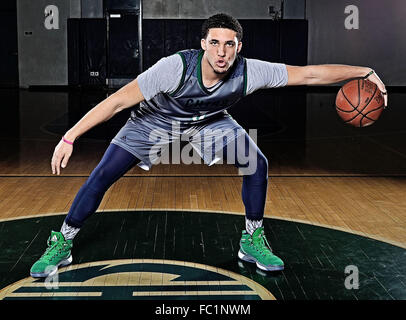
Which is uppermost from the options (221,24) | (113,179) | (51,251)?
(221,24)

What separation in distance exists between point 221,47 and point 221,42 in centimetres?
3

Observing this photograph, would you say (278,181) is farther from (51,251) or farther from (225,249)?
(51,251)

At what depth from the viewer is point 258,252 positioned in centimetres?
400

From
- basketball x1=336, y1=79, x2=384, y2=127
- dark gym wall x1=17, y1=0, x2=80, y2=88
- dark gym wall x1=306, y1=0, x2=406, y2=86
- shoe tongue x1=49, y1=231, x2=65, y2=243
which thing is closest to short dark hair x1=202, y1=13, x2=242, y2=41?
basketball x1=336, y1=79, x2=384, y2=127

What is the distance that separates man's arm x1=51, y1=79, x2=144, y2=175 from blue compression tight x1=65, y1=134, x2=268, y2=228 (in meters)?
0.40

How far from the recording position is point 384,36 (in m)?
19.7

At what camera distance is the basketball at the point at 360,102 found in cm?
414

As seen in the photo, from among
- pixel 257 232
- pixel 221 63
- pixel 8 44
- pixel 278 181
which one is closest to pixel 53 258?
pixel 257 232

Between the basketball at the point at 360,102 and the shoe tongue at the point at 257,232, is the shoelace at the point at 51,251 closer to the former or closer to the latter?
the shoe tongue at the point at 257,232

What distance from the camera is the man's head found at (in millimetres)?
3586

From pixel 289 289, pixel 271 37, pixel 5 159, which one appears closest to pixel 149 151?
pixel 289 289

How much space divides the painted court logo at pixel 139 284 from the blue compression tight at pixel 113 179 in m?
0.35

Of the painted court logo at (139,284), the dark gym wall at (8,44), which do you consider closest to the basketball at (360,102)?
the painted court logo at (139,284)

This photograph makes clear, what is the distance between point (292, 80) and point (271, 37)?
16441 millimetres
